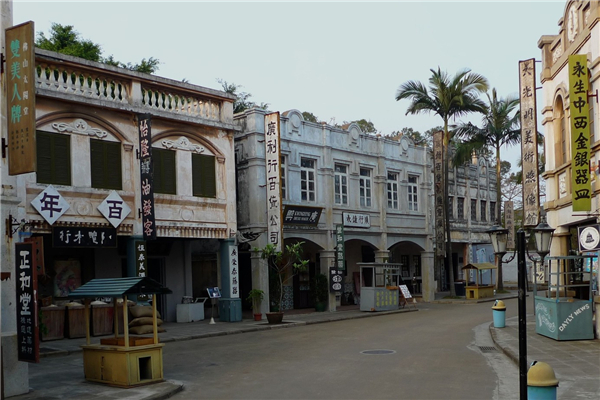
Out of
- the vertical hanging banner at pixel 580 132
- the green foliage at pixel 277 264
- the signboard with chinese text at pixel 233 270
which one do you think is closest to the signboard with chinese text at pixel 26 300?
the vertical hanging banner at pixel 580 132

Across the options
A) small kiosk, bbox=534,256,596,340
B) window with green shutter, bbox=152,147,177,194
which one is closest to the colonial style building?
small kiosk, bbox=534,256,596,340

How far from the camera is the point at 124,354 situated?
1198 centimetres

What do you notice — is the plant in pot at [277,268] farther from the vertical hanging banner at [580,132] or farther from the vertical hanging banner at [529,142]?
the vertical hanging banner at [580,132]

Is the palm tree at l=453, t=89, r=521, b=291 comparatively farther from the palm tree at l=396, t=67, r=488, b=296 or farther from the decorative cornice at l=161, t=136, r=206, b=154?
the decorative cornice at l=161, t=136, r=206, b=154

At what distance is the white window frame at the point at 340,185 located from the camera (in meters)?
30.6

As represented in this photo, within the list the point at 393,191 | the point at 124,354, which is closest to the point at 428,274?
the point at 393,191

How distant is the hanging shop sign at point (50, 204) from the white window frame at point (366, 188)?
15814mm

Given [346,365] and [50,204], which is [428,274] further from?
[346,365]

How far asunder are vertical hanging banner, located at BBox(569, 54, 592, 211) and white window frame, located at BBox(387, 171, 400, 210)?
18369 millimetres

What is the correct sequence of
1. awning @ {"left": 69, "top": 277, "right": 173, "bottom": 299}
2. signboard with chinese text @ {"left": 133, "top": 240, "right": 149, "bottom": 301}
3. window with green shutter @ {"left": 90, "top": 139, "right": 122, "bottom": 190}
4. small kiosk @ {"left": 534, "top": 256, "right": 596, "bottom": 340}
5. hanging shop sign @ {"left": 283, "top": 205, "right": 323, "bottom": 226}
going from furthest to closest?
hanging shop sign @ {"left": 283, "top": 205, "right": 323, "bottom": 226}
signboard with chinese text @ {"left": 133, "top": 240, "right": 149, "bottom": 301}
window with green shutter @ {"left": 90, "top": 139, "right": 122, "bottom": 190}
small kiosk @ {"left": 534, "top": 256, "right": 596, "bottom": 340}
awning @ {"left": 69, "top": 277, "right": 173, "bottom": 299}

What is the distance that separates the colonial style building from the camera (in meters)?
16.0

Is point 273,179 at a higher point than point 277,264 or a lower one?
higher

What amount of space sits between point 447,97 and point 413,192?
5.33m

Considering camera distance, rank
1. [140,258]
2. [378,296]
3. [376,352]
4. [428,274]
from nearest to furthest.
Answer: [376,352]
[140,258]
[378,296]
[428,274]
